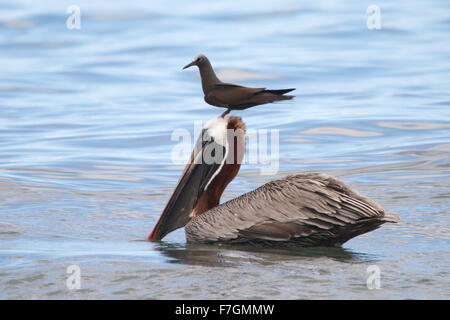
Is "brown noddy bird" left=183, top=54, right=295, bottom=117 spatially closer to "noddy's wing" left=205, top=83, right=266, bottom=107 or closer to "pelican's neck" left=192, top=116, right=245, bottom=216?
"noddy's wing" left=205, top=83, right=266, bottom=107

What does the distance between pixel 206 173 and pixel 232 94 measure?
30.6 inches

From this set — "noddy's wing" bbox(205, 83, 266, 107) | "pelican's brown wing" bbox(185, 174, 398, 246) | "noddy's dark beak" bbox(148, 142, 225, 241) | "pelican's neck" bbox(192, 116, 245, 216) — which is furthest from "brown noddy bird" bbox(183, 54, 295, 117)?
"pelican's brown wing" bbox(185, 174, 398, 246)

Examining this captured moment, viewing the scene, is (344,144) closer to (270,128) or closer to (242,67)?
(270,128)

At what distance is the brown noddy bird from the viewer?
5.76 m

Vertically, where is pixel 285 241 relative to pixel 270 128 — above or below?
below

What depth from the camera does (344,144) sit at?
1119cm

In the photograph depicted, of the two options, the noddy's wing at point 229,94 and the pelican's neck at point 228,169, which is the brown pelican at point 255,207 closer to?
the pelican's neck at point 228,169

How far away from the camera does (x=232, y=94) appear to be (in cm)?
585

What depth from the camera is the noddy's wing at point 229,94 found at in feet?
19.0

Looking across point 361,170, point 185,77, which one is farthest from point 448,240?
point 185,77

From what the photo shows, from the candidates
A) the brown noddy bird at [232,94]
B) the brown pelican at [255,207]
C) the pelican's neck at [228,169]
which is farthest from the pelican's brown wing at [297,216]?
the brown noddy bird at [232,94]

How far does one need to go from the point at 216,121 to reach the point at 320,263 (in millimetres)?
1354

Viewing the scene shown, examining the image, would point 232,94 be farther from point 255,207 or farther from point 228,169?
point 255,207

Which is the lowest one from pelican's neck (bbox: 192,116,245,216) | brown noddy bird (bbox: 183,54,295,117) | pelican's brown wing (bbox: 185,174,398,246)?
pelican's brown wing (bbox: 185,174,398,246)
